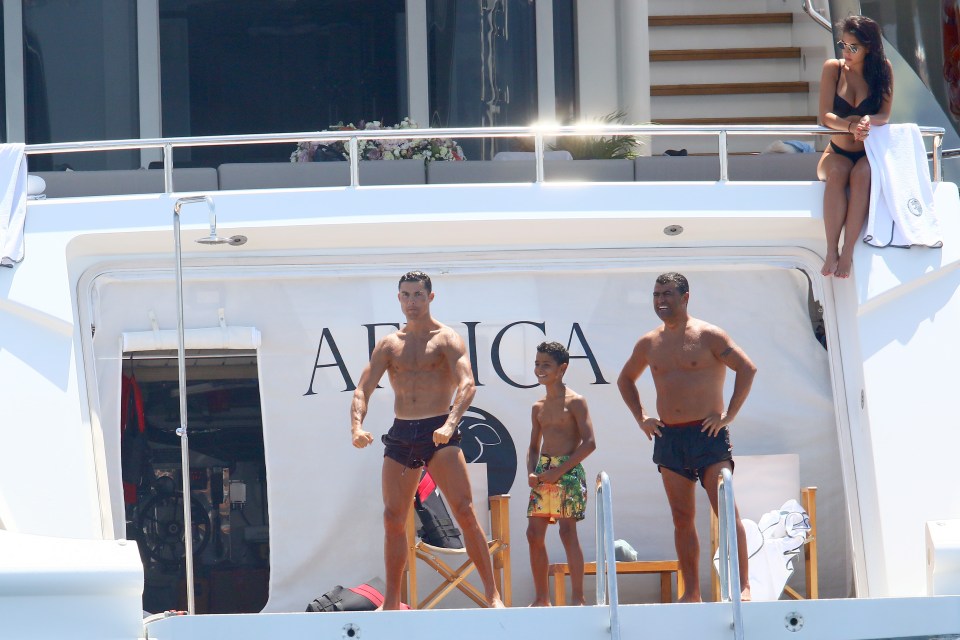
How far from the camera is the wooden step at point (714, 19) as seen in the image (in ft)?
37.8

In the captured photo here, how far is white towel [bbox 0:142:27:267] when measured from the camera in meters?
6.44

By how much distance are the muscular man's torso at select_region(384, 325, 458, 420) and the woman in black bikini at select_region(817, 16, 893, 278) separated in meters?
1.89

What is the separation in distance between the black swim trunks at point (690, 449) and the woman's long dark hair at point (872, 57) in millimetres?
1857

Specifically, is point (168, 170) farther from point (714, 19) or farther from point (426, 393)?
point (714, 19)

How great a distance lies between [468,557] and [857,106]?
2.92m

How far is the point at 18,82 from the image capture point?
10250mm

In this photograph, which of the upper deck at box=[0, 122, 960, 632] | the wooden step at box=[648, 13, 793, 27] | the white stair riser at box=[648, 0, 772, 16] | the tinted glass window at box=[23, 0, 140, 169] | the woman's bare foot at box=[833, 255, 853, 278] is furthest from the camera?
the white stair riser at box=[648, 0, 772, 16]

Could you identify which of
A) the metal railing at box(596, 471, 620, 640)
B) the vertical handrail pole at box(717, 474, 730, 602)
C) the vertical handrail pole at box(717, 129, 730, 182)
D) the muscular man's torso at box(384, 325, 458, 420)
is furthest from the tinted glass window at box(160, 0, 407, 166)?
the metal railing at box(596, 471, 620, 640)

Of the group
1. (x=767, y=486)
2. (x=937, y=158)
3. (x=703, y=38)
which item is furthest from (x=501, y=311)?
(x=703, y=38)

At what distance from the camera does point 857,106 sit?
6684 millimetres

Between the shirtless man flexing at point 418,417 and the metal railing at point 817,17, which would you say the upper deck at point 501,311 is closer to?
the shirtless man flexing at point 418,417

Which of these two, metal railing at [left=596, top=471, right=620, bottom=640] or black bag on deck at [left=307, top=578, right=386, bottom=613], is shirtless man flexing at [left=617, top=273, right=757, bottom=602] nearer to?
metal railing at [left=596, top=471, right=620, bottom=640]

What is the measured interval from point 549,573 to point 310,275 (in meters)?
1.97

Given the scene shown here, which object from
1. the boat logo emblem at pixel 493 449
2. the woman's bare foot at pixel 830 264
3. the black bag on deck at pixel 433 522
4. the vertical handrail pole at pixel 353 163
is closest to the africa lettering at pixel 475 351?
the boat logo emblem at pixel 493 449
